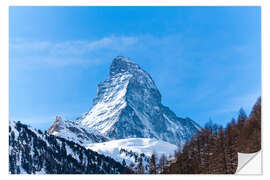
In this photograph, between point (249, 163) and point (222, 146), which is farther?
point (222, 146)

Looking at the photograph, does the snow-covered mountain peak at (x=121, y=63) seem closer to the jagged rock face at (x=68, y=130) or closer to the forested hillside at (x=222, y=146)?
the jagged rock face at (x=68, y=130)

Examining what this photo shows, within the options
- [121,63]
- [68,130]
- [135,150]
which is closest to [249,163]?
[121,63]

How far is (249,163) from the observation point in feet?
35.9

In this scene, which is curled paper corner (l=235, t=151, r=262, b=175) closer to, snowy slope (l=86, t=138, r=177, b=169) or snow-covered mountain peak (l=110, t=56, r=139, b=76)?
snowy slope (l=86, t=138, r=177, b=169)

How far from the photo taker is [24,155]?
13.9m

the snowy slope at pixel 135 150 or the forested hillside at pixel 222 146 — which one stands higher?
the forested hillside at pixel 222 146

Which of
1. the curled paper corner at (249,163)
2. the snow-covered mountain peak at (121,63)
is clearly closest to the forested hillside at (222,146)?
the curled paper corner at (249,163)

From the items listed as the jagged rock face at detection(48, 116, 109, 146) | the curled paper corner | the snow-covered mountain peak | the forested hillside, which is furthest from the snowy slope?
the curled paper corner

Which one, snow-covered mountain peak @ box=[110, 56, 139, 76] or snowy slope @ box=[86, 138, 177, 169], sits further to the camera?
snowy slope @ box=[86, 138, 177, 169]

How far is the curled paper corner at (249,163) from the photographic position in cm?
1065

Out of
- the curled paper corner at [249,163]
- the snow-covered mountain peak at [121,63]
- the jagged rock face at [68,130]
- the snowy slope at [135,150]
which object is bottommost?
the snowy slope at [135,150]

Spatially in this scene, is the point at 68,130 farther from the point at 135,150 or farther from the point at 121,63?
the point at 121,63

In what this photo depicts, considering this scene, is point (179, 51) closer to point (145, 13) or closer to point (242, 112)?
point (145, 13)

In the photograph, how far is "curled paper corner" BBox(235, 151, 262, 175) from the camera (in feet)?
34.9
